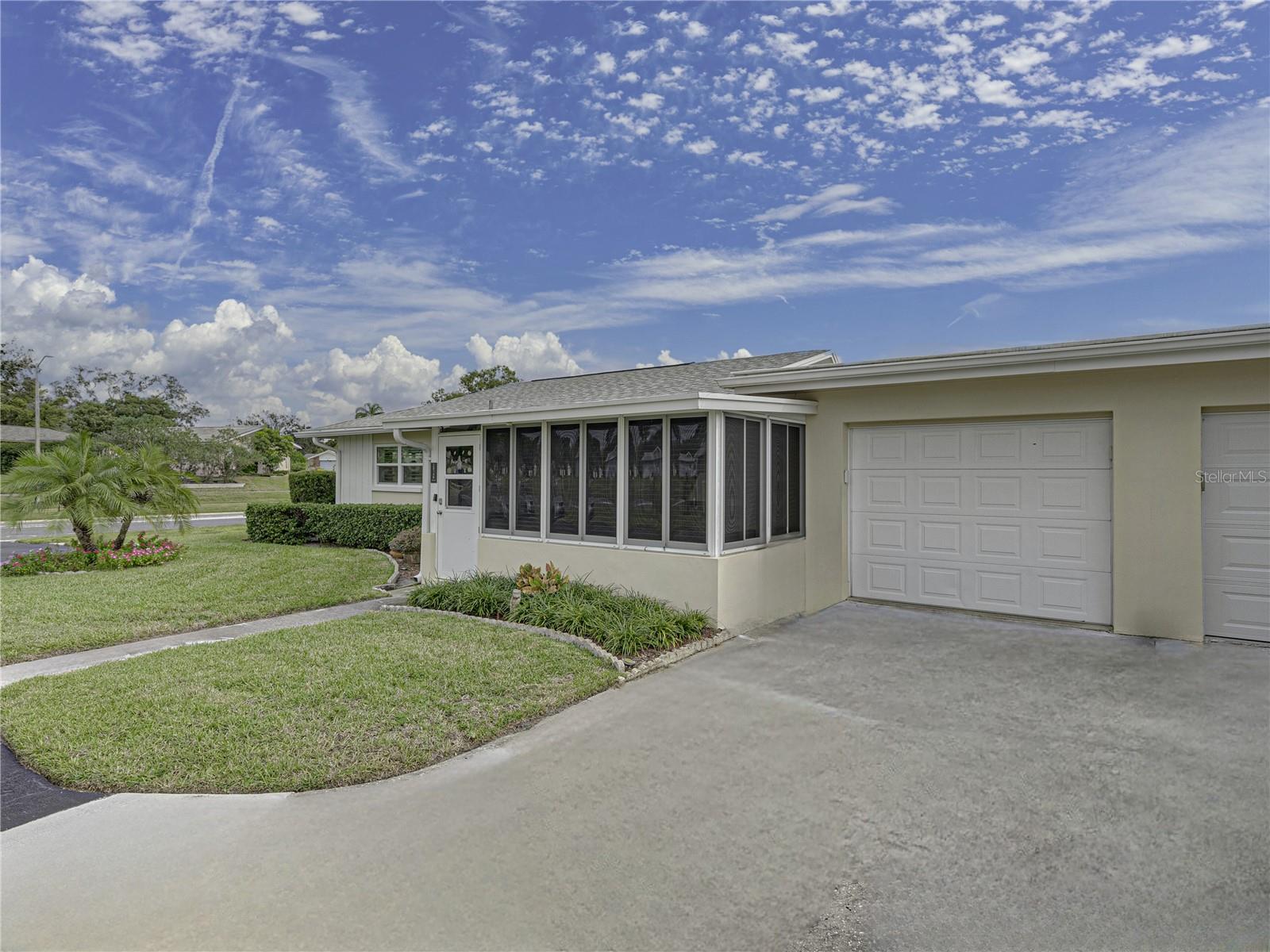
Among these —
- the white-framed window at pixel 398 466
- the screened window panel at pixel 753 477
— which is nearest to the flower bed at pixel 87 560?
the white-framed window at pixel 398 466

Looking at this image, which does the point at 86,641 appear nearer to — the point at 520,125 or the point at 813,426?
the point at 813,426

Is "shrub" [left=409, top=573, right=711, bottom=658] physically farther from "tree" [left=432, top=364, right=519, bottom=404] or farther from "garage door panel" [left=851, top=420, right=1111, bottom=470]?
"tree" [left=432, top=364, right=519, bottom=404]

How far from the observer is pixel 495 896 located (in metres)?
2.73

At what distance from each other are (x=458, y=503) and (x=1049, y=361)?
753 cm

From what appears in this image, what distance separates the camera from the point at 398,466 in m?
16.4

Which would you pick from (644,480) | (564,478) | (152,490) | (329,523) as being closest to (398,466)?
(329,523)

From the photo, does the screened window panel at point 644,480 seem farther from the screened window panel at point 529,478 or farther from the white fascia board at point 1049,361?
the white fascia board at point 1049,361

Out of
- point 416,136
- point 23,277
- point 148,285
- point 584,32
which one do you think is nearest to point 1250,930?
point 584,32

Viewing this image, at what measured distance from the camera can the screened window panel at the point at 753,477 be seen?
7559 mm

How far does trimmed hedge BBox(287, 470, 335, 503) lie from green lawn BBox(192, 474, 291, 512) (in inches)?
306

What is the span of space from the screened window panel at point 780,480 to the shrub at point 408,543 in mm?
7736

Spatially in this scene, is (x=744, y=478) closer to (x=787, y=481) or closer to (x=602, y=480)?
(x=787, y=481)

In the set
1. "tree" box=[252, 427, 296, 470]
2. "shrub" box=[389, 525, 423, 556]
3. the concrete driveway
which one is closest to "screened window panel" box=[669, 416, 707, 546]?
the concrete driveway

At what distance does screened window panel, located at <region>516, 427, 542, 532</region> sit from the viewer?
865 cm
